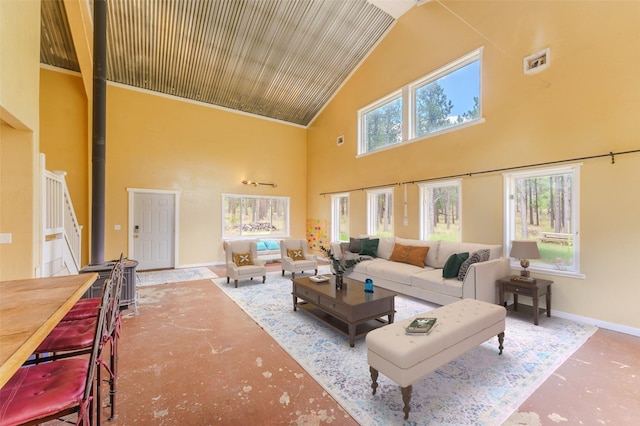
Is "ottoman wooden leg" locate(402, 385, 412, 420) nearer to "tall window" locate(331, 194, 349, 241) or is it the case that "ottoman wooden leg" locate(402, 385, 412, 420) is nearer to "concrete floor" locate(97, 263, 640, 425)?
"concrete floor" locate(97, 263, 640, 425)

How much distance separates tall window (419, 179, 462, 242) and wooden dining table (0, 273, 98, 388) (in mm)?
5148

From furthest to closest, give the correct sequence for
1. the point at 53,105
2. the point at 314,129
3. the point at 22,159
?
1. the point at 314,129
2. the point at 53,105
3. the point at 22,159

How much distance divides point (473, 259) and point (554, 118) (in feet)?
7.31

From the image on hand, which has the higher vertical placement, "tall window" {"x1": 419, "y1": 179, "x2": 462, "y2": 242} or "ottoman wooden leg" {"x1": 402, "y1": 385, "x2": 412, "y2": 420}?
"tall window" {"x1": 419, "y1": 179, "x2": 462, "y2": 242}

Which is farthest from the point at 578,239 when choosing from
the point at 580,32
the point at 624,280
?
the point at 580,32

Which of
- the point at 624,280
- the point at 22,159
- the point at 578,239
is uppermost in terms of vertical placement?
the point at 22,159

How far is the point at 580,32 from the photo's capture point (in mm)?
3492

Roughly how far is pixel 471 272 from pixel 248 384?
118 inches

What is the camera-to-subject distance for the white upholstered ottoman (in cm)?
187

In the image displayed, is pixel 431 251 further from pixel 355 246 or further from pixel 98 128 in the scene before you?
pixel 98 128

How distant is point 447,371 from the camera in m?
2.40

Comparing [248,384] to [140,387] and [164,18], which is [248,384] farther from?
[164,18]

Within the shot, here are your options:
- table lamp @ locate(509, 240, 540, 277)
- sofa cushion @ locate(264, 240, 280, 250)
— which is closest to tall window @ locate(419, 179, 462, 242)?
table lamp @ locate(509, 240, 540, 277)

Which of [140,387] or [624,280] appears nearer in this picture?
[140,387]
